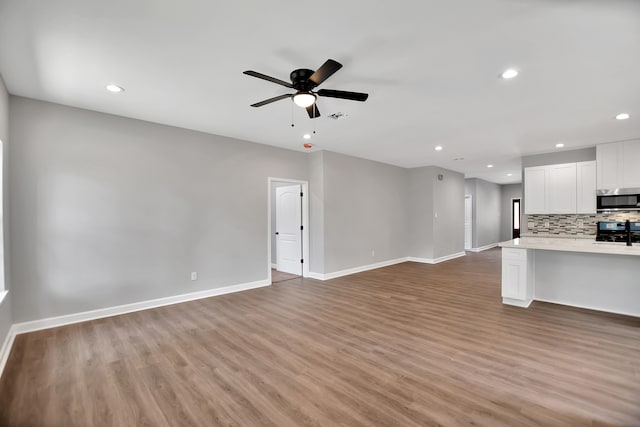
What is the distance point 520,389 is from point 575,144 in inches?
206

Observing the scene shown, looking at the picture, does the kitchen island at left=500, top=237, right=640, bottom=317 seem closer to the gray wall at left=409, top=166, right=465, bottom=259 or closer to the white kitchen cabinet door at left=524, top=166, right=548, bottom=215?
the white kitchen cabinet door at left=524, top=166, right=548, bottom=215

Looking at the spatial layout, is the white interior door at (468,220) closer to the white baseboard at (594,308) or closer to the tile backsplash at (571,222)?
the tile backsplash at (571,222)

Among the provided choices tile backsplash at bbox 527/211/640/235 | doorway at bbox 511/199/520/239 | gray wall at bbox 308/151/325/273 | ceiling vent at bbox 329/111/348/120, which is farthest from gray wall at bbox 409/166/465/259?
doorway at bbox 511/199/520/239

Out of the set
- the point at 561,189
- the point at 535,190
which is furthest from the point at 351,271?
the point at 561,189

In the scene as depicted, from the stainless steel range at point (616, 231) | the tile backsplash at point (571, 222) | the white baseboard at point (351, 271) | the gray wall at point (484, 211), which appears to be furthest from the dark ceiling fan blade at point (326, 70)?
the gray wall at point (484, 211)

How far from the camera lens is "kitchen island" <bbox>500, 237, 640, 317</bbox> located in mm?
3701

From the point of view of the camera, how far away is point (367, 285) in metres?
5.47

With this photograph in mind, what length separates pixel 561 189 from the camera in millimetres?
5465

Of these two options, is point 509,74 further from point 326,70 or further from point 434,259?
point 434,259

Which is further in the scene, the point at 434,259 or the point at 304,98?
the point at 434,259

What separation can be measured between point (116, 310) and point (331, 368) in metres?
3.18

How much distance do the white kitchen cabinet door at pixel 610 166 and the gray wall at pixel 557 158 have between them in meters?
0.40

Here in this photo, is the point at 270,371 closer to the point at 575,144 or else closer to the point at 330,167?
the point at 330,167

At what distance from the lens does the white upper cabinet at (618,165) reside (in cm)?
480
